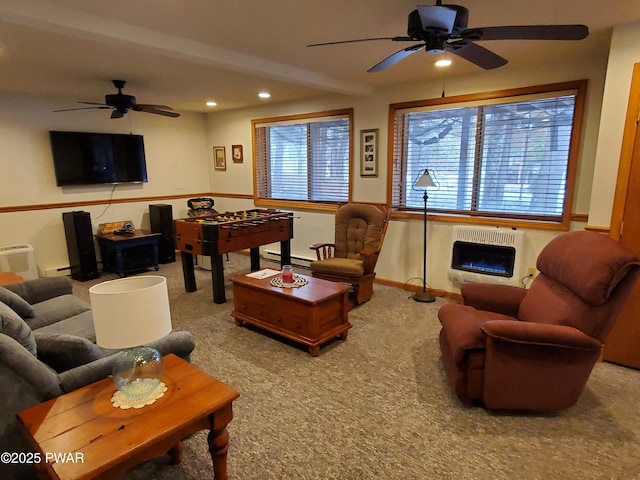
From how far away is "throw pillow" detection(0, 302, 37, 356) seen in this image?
158 cm

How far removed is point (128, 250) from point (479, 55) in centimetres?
481

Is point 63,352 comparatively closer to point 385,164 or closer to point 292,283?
point 292,283

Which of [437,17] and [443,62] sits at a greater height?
[443,62]

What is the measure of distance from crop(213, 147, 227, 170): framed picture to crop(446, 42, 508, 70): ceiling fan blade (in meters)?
4.75

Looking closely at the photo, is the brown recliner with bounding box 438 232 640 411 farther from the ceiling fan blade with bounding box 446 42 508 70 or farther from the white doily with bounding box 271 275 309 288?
the white doily with bounding box 271 275 309 288

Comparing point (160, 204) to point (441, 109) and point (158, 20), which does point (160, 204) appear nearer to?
point (158, 20)

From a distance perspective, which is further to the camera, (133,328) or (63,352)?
(63,352)

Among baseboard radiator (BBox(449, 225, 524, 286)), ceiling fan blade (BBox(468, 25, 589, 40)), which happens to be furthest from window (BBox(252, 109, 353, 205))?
ceiling fan blade (BBox(468, 25, 589, 40))

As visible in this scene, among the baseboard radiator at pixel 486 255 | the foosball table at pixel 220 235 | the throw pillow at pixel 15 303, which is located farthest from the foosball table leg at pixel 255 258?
the throw pillow at pixel 15 303

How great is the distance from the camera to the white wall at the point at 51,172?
15.0 ft

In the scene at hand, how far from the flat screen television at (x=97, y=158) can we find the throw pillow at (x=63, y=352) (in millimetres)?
4013

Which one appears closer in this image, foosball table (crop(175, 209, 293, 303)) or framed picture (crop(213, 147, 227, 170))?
foosball table (crop(175, 209, 293, 303))

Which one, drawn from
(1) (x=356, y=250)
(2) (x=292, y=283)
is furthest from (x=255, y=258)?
(2) (x=292, y=283)

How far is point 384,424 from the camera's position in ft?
7.03
